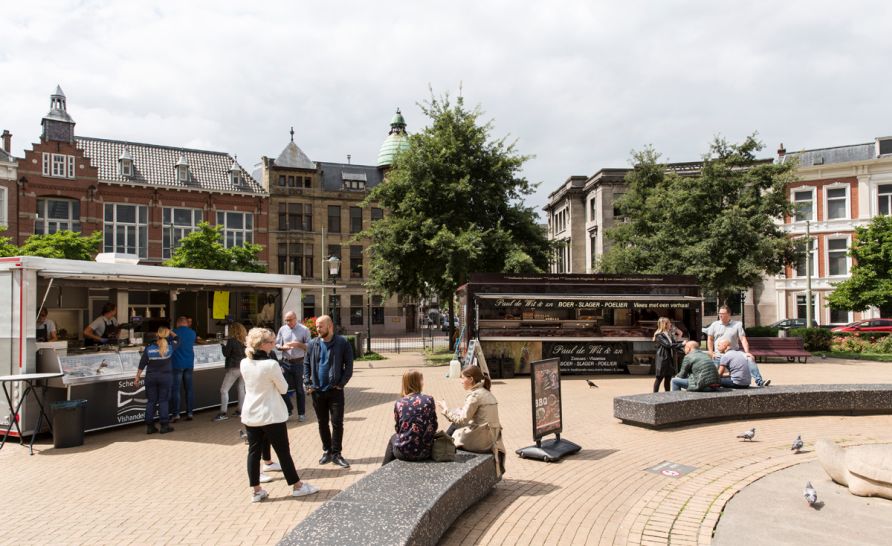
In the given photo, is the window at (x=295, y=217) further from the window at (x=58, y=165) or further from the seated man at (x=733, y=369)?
the seated man at (x=733, y=369)

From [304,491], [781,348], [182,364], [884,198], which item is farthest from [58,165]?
[884,198]

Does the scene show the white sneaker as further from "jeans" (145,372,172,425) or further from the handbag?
"jeans" (145,372,172,425)

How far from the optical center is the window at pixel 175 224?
1826 inches

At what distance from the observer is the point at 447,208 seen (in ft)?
81.1

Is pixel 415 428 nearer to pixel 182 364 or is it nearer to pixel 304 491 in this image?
pixel 304 491

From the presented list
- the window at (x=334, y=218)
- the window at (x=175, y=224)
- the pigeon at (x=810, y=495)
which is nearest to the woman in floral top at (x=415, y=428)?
the pigeon at (x=810, y=495)

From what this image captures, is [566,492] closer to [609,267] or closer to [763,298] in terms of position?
[609,267]

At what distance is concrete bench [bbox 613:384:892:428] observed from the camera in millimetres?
9969

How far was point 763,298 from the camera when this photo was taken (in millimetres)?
44781

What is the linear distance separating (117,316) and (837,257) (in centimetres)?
4391

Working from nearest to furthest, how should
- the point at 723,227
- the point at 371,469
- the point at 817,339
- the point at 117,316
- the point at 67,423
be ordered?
the point at 371,469
the point at 67,423
the point at 117,316
the point at 723,227
the point at 817,339

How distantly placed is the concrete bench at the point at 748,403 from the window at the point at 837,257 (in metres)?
35.5

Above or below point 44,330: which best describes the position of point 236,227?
above

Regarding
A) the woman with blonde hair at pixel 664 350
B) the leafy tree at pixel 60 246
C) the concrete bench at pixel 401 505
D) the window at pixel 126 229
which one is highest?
the window at pixel 126 229
